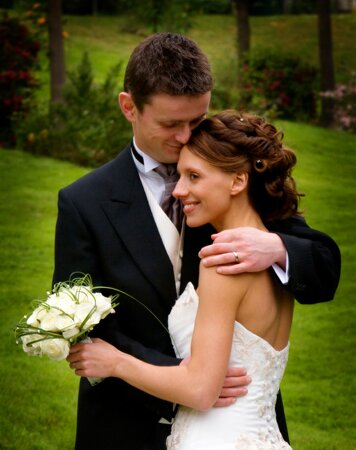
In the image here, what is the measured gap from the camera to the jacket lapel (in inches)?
123

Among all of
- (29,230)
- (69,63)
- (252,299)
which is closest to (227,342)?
(252,299)

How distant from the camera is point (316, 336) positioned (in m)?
7.83

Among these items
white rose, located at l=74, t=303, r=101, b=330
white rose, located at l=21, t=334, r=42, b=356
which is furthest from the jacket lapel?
white rose, located at l=21, t=334, r=42, b=356

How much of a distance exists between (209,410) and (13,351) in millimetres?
4531

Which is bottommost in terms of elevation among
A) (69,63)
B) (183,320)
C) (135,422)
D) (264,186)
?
(69,63)

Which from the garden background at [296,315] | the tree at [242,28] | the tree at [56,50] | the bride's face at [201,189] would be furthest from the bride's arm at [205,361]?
the tree at [242,28]

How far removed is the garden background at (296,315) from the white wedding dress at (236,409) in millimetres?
3062

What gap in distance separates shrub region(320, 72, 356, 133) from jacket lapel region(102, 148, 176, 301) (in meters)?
13.5

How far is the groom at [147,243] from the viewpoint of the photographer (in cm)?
303

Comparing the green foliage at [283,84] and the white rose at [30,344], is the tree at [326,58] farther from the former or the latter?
the white rose at [30,344]

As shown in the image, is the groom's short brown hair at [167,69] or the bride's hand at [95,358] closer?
the bride's hand at [95,358]

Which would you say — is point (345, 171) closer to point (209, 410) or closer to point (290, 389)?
point (290, 389)

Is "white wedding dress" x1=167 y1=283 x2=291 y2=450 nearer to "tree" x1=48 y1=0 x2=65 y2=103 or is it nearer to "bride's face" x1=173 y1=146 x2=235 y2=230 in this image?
"bride's face" x1=173 y1=146 x2=235 y2=230

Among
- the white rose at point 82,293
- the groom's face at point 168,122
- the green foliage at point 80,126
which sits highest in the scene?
the groom's face at point 168,122
